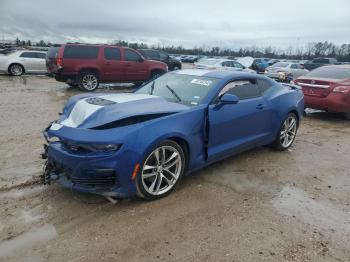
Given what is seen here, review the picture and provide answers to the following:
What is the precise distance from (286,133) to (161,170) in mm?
3141

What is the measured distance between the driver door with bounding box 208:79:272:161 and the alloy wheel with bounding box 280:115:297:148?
22.2 inches

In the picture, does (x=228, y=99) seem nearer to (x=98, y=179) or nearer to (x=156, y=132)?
(x=156, y=132)

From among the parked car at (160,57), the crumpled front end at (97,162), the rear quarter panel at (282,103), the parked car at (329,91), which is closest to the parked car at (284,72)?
the parked car at (160,57)

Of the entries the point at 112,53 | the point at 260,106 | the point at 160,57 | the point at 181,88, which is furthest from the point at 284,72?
the point at 181,88

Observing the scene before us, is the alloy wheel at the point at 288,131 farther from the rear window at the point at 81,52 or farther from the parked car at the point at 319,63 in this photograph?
the parked car at the point at 319,63

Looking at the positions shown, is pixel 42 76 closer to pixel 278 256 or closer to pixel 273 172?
pixel 273 172

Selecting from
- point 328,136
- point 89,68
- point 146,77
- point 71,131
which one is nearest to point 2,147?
point 71,131

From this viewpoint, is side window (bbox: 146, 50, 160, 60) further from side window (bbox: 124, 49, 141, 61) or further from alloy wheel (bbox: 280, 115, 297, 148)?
alloy wheel (bbox: 280, 115, 297, 148)

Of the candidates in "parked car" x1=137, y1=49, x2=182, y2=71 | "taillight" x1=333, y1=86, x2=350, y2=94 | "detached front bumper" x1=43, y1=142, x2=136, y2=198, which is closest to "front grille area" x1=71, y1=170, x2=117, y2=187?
"detached front bumper" x1=43, y1=142, x2=136, y2=198

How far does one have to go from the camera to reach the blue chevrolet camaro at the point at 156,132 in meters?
3.73

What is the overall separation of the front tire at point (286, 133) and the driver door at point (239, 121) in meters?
0.46

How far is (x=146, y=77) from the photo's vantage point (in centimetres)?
1555

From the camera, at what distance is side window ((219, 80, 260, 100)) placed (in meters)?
5.13

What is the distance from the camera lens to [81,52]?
13719mm
